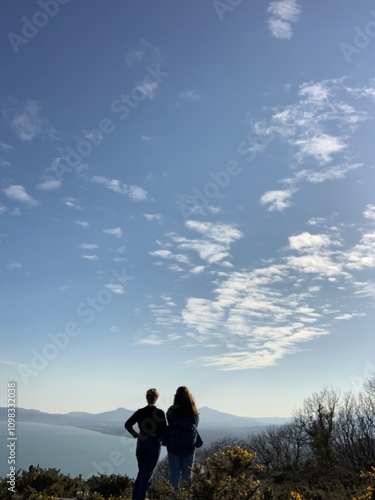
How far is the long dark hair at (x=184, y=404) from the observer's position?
7363 mm

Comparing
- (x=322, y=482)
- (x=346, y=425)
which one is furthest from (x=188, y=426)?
(x=346, y=425)

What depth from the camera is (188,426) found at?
7.32 meters

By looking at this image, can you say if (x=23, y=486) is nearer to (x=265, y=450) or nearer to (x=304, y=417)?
(x=304, y=417)

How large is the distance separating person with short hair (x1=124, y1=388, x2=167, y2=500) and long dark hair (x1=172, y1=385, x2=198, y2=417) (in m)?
0.32

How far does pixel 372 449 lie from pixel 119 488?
57.2m

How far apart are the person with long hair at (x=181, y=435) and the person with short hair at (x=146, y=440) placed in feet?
0.69

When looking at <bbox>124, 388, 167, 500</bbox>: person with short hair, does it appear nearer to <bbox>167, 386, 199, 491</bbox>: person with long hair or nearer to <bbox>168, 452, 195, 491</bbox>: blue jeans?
<bbox>167, 386, 199, 491</bbox>: person with long hair

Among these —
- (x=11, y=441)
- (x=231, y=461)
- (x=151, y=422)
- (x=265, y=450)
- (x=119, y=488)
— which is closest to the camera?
(x=231, y=461)

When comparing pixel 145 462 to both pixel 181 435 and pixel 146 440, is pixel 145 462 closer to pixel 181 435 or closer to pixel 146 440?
pixel 146 440

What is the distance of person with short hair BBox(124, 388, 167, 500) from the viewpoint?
23.3 ft

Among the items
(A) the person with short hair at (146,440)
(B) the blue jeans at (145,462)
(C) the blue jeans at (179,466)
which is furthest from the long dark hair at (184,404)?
(C) the blue jeans at (179,466)

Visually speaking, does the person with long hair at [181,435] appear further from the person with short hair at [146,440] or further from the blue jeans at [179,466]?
the person with short hair at [146,440]

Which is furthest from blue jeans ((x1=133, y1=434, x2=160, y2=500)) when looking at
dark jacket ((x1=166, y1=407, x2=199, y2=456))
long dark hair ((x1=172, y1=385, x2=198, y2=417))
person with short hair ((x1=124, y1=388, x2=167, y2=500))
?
long dark hair ((x1=172, y1=385, x2=198, y2=417))

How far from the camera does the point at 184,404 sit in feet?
A: 24.2
